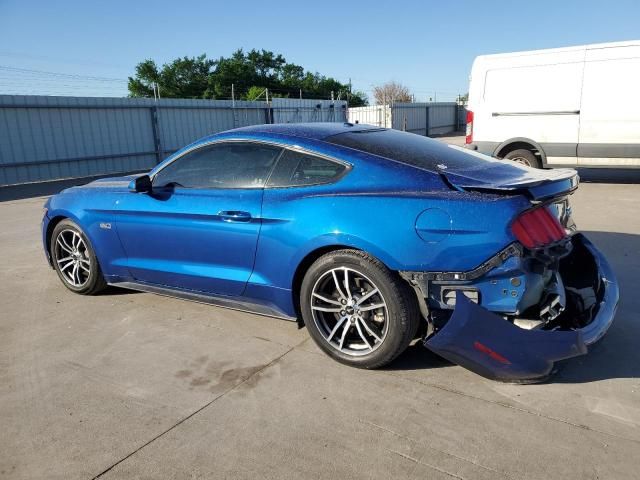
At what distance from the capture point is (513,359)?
108 inches

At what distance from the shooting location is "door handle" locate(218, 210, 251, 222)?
11.4 feet

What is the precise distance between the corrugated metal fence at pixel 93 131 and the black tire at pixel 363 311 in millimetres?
13272

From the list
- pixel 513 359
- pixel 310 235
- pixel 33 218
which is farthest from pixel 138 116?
pixel 513 359

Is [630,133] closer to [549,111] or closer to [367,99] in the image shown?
[549,111]

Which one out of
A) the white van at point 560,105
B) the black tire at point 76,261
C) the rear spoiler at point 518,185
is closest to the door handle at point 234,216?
the rear spoiler at point 518,185

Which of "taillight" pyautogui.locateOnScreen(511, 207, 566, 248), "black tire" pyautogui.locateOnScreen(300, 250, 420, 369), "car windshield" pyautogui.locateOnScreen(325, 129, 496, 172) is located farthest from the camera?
"car windshield" pyautogui.locateOnScreen(325, 129, 496, 172)

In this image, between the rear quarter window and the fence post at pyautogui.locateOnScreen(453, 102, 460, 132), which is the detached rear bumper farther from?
the fence post at pyautogui.locateOnScreen(453, 102, 460, 132)

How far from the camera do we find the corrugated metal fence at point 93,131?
13.7 m

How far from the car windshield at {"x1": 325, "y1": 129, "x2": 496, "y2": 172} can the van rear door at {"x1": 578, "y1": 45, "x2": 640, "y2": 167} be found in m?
6.77

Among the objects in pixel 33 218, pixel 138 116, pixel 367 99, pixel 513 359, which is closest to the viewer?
pixel 513 359

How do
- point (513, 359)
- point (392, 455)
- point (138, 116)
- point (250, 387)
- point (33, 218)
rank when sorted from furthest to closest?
point (138, 116), point (33, 218), point (250, 387), point (513, 359), point (392, 455)

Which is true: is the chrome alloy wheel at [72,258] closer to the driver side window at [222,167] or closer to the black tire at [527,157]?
the driver side window at [222,167]

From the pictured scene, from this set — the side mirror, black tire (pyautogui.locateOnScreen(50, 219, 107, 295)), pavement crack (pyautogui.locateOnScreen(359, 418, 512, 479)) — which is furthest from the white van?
pavement crack (pyautogui.locateOnScreen(359, 418, 512, 479))

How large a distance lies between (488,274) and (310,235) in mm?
1084
